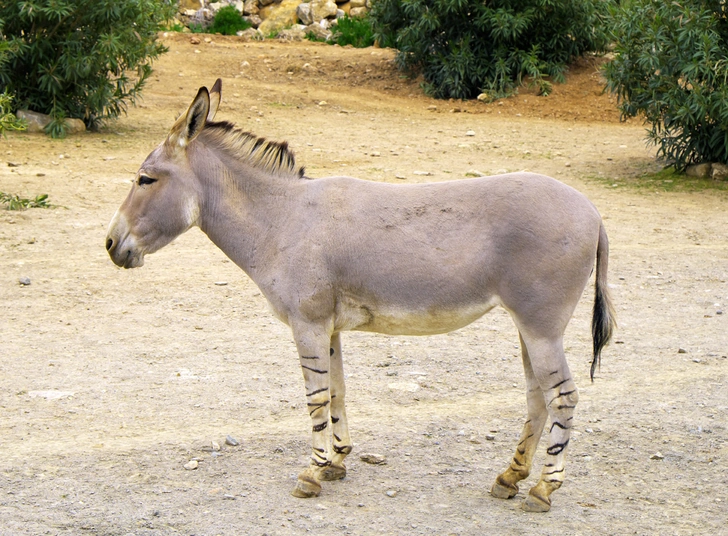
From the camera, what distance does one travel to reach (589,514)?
Result: 4.50 m

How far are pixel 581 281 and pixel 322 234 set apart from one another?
137 cm

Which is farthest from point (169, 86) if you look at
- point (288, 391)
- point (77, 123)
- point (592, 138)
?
point (288, 391)

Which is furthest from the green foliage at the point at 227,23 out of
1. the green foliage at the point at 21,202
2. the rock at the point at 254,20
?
the green foliage at the point at 21,202

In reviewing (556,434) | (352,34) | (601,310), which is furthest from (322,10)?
(556,434)

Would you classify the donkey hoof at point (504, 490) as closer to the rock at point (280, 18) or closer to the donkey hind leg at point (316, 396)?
the donkey hind leg at point (316, 396)

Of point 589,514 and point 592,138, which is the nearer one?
point 589,514

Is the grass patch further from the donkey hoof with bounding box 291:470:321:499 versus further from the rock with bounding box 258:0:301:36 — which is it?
the rock with bounding box 258:0:301:36

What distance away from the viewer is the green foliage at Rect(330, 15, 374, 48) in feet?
88.7

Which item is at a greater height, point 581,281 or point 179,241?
point 581,281

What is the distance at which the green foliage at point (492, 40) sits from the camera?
19.6 meters

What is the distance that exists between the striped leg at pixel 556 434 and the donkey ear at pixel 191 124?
2293 millimetres

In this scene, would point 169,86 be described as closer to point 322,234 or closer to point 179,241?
point 179,241

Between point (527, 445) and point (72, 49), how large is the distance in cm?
1223

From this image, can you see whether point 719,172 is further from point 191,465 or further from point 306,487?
point 191,465
